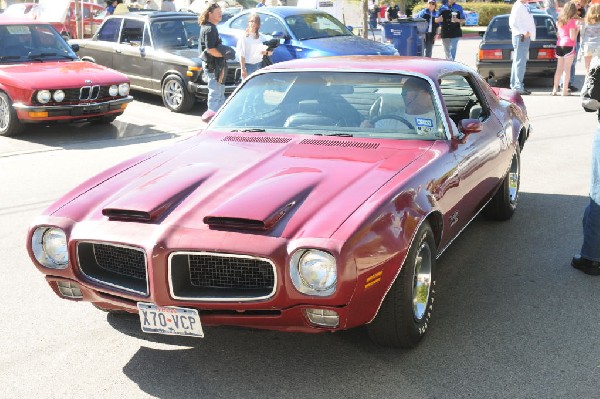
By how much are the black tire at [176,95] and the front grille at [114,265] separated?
9204 millimetres

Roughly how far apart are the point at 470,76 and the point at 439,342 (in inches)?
102

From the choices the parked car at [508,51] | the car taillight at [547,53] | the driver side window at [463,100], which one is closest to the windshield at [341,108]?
the driver side window at [463,100]

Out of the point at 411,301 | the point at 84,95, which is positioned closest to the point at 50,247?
the point at 411,301

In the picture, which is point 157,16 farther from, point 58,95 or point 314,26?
point 58,95

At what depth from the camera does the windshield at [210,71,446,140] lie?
5.03m

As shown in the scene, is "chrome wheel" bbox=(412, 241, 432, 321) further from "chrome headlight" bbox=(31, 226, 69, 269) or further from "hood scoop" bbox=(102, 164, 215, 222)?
"chrome headlight" bbox=(31, 226, 69, 269)

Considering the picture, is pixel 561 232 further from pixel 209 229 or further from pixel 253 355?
pixel 209 229

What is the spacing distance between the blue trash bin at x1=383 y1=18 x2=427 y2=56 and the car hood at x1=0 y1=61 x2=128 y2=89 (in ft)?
27.5

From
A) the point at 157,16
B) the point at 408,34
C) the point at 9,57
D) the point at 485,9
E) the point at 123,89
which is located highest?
the point at 157,16

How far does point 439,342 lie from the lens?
4.29 meters

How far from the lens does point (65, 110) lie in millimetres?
10703

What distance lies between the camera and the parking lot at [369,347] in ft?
12.5

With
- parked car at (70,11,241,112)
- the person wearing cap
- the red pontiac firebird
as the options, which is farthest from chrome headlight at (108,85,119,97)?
the person wearing cap

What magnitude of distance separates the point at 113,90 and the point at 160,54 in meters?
2.26
